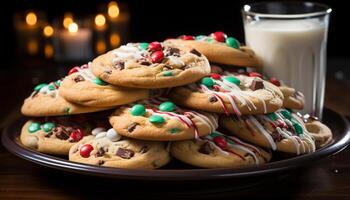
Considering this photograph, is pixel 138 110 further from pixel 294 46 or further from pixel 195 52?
pixel 294 46

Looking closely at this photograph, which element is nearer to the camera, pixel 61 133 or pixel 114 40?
pixel 61 133

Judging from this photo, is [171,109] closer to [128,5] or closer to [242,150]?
[242,150]

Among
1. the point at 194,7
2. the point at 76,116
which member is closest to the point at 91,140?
the point at 76,116

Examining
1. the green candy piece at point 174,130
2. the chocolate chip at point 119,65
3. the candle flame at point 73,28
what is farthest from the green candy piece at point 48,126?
the candle flame at point 73,28

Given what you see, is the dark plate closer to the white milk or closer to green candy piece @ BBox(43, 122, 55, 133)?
green candy piece @ BBox(43, 122, 55, 133)

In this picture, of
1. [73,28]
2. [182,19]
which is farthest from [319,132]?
[182,19]

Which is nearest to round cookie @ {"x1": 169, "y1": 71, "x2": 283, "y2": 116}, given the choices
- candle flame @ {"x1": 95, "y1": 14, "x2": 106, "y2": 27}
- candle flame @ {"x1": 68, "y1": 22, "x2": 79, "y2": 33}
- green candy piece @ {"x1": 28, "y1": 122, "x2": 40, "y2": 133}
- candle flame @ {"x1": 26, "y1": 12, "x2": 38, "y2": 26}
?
green candy piece @ {"x1": 28, "y1": 122, "x2": 40, "y2": 133}

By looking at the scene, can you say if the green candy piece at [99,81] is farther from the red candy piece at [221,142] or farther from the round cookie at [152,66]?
the red candy piece at [221,142]
